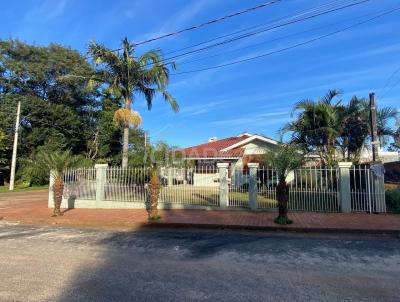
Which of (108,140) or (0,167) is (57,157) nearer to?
(0,167)

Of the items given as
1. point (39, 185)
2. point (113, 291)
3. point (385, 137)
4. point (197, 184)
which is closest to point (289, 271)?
point (113, 291)

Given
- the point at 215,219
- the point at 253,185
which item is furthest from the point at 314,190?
the point at 215,219

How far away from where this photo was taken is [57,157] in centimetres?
1348

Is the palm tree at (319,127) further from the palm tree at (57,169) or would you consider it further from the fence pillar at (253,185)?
the palm tree at (57,169)

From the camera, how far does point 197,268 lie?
6.05 metres

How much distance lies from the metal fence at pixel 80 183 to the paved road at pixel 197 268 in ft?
19.2

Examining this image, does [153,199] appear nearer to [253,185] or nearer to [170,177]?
[170,177]

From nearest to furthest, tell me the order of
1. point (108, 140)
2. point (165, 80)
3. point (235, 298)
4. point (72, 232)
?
point (235, 298) < point (72, 232) < point (165, 80) < point (108, 140)

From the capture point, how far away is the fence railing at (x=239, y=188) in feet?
40.2

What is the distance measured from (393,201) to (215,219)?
6548mm

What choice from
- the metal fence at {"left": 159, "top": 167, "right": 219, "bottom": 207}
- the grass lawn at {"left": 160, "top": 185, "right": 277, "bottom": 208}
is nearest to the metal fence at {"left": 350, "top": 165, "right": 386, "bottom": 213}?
the grass lawn at {"left": 160, "top": 185, "right": 277, "bottom": 208}

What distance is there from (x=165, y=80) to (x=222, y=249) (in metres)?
11.9

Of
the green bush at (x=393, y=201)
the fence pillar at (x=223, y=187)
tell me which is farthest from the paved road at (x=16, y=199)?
the green bush at (x=393, y=201)

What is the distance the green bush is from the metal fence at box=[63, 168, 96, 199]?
12067 millimetres
